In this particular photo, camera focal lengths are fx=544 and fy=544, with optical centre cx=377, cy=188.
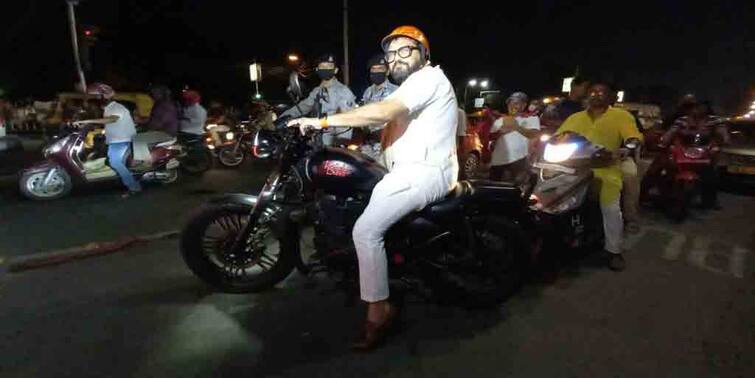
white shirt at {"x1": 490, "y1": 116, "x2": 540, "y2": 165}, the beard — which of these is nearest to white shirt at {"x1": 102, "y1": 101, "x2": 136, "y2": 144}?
white shirt at {"x1": 490, "y1": 116, "x2": 540, "y2": 165}

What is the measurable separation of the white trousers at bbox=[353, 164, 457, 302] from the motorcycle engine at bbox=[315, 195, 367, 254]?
222 millimetres

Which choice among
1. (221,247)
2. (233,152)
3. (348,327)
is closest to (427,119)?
(348,327)

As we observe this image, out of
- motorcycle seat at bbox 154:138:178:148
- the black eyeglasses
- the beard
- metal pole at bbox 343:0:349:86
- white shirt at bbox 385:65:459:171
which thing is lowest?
motorcycle seat at bbox 154:138:178:148

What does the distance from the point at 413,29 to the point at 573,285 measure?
8.25ft

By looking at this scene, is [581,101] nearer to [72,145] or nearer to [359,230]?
[359,230]

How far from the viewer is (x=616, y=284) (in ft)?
14.7

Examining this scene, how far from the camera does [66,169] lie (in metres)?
7.91

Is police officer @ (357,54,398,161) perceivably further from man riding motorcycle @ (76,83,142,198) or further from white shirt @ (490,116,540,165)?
man riding motorcycle @ (76,83,142,198)

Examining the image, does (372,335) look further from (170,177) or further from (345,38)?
(345,38)

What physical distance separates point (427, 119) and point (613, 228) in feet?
8.13

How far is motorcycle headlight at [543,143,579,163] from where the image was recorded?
187 inches

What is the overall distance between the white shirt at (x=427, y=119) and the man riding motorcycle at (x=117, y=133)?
20.1ft

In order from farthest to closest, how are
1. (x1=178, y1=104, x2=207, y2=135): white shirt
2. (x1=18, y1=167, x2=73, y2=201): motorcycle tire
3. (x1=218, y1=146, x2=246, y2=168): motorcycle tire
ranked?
1. (x1=218, y1=146, x2=246, y2=168): motorcycle tire
2. (x1=178, y1=104, x2=207, y2=135): white shirt
3. (x1=18, y1=167, x2=73, y2=201): motorcycle tire

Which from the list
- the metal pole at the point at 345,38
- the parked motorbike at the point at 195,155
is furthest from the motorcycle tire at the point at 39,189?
the metal pole at the point at 345,38
